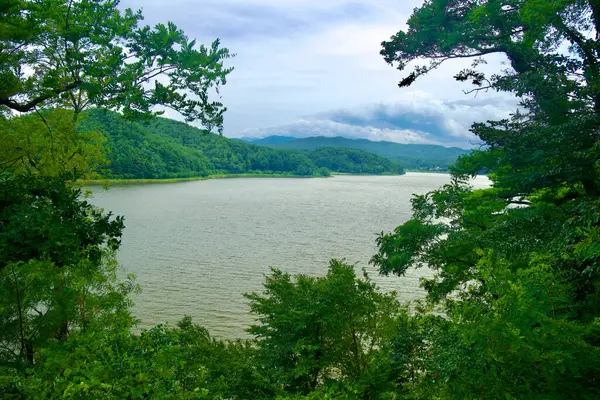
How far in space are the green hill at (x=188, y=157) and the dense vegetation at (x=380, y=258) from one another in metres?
70.0

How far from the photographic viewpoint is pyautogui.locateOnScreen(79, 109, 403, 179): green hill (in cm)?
10475

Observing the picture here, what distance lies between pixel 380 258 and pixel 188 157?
125 metres

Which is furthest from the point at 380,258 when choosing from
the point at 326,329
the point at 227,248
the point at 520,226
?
the point at 227,248

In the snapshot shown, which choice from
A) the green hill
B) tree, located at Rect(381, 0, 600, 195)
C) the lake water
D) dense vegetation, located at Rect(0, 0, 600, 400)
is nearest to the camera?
dense vegetation, located at Rect(0, 0, 600, 400)

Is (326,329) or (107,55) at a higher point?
(107,55)

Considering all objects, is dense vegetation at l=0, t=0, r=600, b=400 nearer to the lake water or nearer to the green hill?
the lake water

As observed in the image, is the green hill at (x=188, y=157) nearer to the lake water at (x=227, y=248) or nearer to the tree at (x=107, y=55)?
the lake water at (x=227, y=248)

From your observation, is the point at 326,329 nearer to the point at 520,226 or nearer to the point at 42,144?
the point at 520,226

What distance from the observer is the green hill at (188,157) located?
10475 cm

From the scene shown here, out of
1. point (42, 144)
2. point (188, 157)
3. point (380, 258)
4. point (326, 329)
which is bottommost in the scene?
point (326, 329)

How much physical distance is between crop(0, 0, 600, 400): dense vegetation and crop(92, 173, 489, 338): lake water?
6.62 meters

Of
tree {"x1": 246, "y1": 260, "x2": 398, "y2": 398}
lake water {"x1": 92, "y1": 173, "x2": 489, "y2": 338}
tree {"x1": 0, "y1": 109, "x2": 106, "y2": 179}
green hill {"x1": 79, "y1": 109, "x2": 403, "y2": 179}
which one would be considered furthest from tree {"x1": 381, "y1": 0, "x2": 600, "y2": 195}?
green hill {"x1": 79, "y1": 109, "x2": 403, "y2": 179}

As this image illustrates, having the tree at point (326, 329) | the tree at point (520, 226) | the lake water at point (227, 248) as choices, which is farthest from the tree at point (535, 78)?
the lake water at point (227, 248)

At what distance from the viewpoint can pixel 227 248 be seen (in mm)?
35750
